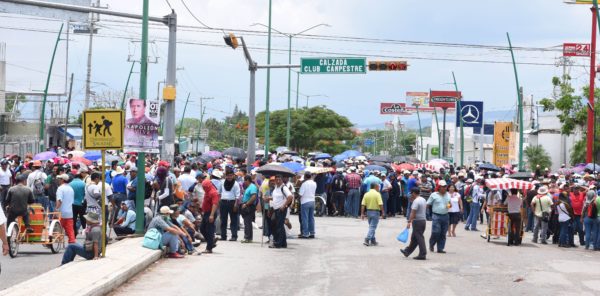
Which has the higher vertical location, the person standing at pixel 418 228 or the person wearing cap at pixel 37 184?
the person wearing cap at pixel 37 184

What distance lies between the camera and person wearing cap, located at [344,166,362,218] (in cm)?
3212

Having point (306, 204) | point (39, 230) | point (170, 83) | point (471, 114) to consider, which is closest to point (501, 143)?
point (471, 114)

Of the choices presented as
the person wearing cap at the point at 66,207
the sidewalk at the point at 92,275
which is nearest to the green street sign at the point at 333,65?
the person wearing cap at the point at 66,207

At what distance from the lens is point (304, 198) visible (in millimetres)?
23812

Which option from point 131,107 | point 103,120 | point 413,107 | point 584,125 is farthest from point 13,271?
point 413,107

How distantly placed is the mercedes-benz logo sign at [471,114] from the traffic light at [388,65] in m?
28.3

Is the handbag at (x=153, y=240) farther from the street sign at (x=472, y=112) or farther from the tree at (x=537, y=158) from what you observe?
the tree at (x=537, y=158)

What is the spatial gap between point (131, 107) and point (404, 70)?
14.5 meters

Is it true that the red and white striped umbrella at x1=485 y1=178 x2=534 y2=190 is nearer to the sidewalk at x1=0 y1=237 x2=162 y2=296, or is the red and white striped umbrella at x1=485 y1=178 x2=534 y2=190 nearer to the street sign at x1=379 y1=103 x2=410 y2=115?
the sidewalk at x1=0 y1=237 x2=162 y2=296

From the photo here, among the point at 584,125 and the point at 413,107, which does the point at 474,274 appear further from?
the point at 413,107

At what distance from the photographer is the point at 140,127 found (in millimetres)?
20203

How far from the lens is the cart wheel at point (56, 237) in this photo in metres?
18.5

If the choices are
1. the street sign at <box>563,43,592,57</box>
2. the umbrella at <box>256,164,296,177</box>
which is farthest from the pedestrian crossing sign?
the street sign at <box>563,43,592,57</box>

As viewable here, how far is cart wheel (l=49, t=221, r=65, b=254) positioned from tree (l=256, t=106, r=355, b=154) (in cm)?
8003
